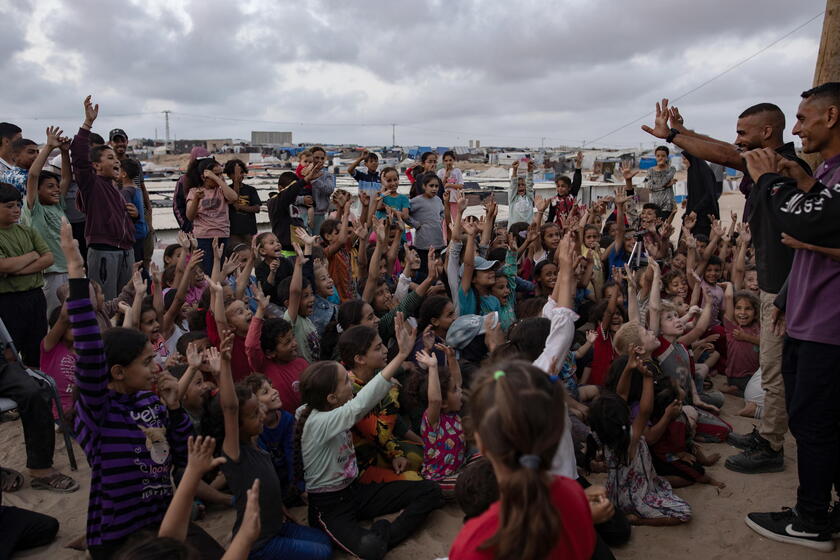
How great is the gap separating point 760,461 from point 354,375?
2666 mm

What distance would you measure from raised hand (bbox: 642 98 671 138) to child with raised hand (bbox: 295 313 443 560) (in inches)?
70.3

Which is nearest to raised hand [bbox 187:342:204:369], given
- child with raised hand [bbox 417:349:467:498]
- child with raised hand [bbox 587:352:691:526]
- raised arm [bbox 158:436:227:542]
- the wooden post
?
raised arm [bbox 158:436:227:542]

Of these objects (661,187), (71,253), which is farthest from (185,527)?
(661,187)

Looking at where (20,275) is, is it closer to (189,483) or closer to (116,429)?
(116,429)

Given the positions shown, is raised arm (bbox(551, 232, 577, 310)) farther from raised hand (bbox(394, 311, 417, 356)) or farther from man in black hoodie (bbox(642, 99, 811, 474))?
man in black hoodie (bbox(642, 99, 811, 474))

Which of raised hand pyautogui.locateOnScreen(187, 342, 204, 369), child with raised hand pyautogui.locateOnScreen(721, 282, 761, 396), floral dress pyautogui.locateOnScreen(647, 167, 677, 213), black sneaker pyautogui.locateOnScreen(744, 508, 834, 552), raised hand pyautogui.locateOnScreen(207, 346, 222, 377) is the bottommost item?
black sneaker pyautogui.locateOnScreen(744, 508, 834, 552)

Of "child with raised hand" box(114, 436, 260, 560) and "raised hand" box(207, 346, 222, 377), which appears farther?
"raised hand" box(207, 346, 222, 377)

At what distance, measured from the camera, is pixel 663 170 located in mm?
9422

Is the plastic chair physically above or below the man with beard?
below

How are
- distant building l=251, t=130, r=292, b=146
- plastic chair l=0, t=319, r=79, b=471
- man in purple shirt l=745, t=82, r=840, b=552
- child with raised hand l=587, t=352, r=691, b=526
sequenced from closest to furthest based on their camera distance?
man in purple shirt l=745, t=82, r=840, b=552 → child with raised hand l=587, t=352, r=691, b=526 → plastic chair l=0, t=319, r=79, b=471 → distant building l=251, t=130, r=292, b=146

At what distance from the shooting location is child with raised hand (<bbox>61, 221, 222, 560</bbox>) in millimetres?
2629

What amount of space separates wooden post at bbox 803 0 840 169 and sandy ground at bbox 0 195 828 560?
3.31 m

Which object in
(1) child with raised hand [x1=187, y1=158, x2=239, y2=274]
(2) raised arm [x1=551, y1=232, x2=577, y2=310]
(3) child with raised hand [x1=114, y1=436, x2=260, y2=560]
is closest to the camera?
(3) child with raised hand [x1=114, y1=436, x2=260, y2=560]

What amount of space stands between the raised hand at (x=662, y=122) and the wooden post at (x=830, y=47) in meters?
2.83
